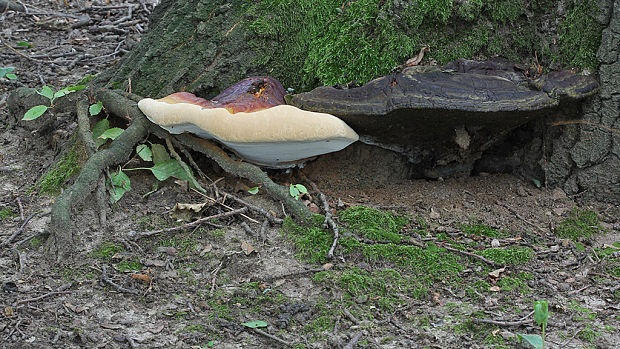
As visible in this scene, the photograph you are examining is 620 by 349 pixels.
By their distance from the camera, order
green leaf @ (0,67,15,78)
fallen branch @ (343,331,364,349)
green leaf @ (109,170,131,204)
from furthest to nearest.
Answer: green leaf @ (0,67,15,78) < green leaf @ (109,170,131,204) < fallen branch @ (343,331,364,349)

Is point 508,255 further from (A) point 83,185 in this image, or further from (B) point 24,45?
(B) point 24,45

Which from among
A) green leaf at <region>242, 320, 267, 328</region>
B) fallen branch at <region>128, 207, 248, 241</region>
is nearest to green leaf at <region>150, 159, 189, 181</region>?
fallen branch at <region>128, 207, 248, 241</region>

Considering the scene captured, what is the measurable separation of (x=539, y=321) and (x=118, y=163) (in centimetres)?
286

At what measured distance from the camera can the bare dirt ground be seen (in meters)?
2.55

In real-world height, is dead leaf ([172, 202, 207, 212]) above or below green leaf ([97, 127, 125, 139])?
below

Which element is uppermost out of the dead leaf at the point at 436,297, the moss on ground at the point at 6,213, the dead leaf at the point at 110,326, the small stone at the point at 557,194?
the small stone at the point at 557,194

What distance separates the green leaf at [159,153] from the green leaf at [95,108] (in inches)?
24.5

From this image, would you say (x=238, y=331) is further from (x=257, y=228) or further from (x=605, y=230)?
(x=605, y=230)

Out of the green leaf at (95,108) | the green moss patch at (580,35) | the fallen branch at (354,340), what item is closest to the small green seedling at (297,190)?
the fallen branch at (354,340)

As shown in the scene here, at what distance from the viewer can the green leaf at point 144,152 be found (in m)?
3.93

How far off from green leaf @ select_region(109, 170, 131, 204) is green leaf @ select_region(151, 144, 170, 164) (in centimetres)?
28

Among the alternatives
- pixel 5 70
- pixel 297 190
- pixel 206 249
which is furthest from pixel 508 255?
pixel 5 70

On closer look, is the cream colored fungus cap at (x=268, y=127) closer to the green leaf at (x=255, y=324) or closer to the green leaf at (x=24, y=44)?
the green leaf at (x=255, y=324)

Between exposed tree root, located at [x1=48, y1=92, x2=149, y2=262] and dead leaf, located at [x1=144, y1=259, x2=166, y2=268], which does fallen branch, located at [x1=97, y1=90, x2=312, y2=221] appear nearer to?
exposed tree root, located at [x1=48, y1=92, x2=149, y2=262]
